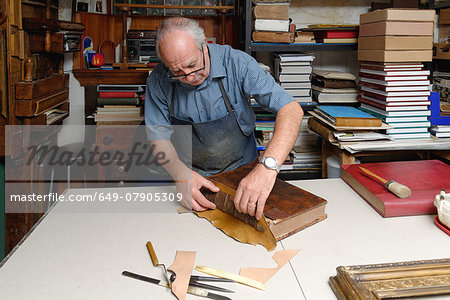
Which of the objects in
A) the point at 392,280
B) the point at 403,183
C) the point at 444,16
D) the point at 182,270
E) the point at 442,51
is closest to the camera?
the point at 392,280

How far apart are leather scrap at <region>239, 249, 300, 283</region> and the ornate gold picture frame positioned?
161mm

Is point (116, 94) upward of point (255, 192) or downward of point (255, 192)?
upward

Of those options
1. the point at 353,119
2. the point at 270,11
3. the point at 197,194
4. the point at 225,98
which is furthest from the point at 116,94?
the point at 197,194

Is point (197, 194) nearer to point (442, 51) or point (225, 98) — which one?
point (225, 98)

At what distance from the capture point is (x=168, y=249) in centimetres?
137

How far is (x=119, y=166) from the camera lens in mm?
3504

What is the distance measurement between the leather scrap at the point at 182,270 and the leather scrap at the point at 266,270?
149 mm

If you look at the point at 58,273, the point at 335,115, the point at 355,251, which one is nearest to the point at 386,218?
the point at 355,251

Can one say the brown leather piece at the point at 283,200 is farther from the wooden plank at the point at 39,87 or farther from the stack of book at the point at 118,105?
the stack of book at the point at 118,105

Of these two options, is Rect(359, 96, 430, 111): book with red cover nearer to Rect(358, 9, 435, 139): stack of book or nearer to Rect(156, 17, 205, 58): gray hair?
Rect(358, 9, 435, 139): stack of book

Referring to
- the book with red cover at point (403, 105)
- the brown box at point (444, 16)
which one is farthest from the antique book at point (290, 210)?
the brown box at point (444, 16)

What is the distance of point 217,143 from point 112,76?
1.46m

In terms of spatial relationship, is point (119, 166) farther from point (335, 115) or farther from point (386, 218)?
point (386, 218)

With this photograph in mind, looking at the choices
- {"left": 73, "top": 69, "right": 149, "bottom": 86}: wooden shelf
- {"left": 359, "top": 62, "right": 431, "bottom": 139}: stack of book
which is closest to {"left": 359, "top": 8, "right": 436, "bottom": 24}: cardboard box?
{"left": 359, "top": 62, "right": 431, "bottom": 139}: stack of book
